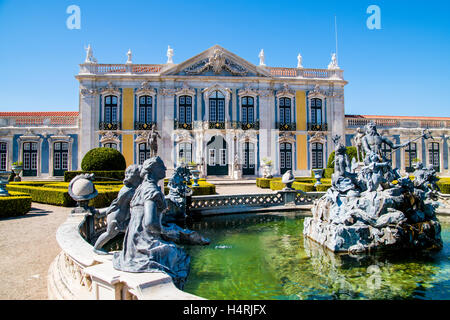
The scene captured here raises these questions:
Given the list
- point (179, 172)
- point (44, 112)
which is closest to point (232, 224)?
point (179, 172)

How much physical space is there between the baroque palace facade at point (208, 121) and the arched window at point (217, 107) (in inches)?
3.0

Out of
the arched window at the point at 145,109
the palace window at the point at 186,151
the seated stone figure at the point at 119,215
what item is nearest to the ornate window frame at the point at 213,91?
the palace window at the point at 186,151

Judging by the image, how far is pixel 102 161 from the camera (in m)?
16.7

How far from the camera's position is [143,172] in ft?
10.1

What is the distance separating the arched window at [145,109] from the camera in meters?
22.4

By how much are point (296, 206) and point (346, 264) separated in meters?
5.50

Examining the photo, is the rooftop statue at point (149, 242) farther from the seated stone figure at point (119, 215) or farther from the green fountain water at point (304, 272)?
the green fountain water at point (304, 272)

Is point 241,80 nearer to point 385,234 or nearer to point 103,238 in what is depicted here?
point 385,234

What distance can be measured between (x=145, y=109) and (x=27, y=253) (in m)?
18.7

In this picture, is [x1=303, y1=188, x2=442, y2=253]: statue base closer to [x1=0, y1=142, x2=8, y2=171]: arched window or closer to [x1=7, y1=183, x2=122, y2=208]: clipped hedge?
[x1=7, y1=183, x2=122, y2=208]: clipped hedge

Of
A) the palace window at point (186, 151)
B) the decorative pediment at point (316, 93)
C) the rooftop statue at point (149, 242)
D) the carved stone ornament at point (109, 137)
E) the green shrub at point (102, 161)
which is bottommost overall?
the rooftop statue at point (149, 242)

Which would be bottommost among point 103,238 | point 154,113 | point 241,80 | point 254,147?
point 103,238

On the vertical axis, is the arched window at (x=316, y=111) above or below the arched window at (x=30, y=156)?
above

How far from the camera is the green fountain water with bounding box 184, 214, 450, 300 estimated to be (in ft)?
12.2
